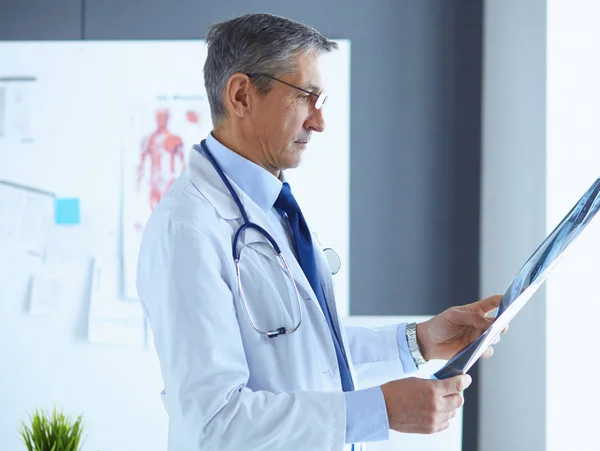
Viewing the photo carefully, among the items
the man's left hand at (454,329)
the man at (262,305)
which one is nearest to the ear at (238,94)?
the man at (262,305)

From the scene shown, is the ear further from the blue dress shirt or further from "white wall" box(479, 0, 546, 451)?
"white wall" box(479, 0, 546, 451)

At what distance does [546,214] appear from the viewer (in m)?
2.21

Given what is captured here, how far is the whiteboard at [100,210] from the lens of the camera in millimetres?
2768

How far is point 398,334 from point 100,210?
1.66 meters

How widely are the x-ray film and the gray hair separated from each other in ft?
1.82

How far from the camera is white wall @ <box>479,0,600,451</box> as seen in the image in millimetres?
2150

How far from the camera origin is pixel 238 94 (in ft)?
Result: 4.37

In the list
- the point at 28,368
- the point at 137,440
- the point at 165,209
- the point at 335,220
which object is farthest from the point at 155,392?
the point at 165,209

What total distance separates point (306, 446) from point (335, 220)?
5.75 feet
